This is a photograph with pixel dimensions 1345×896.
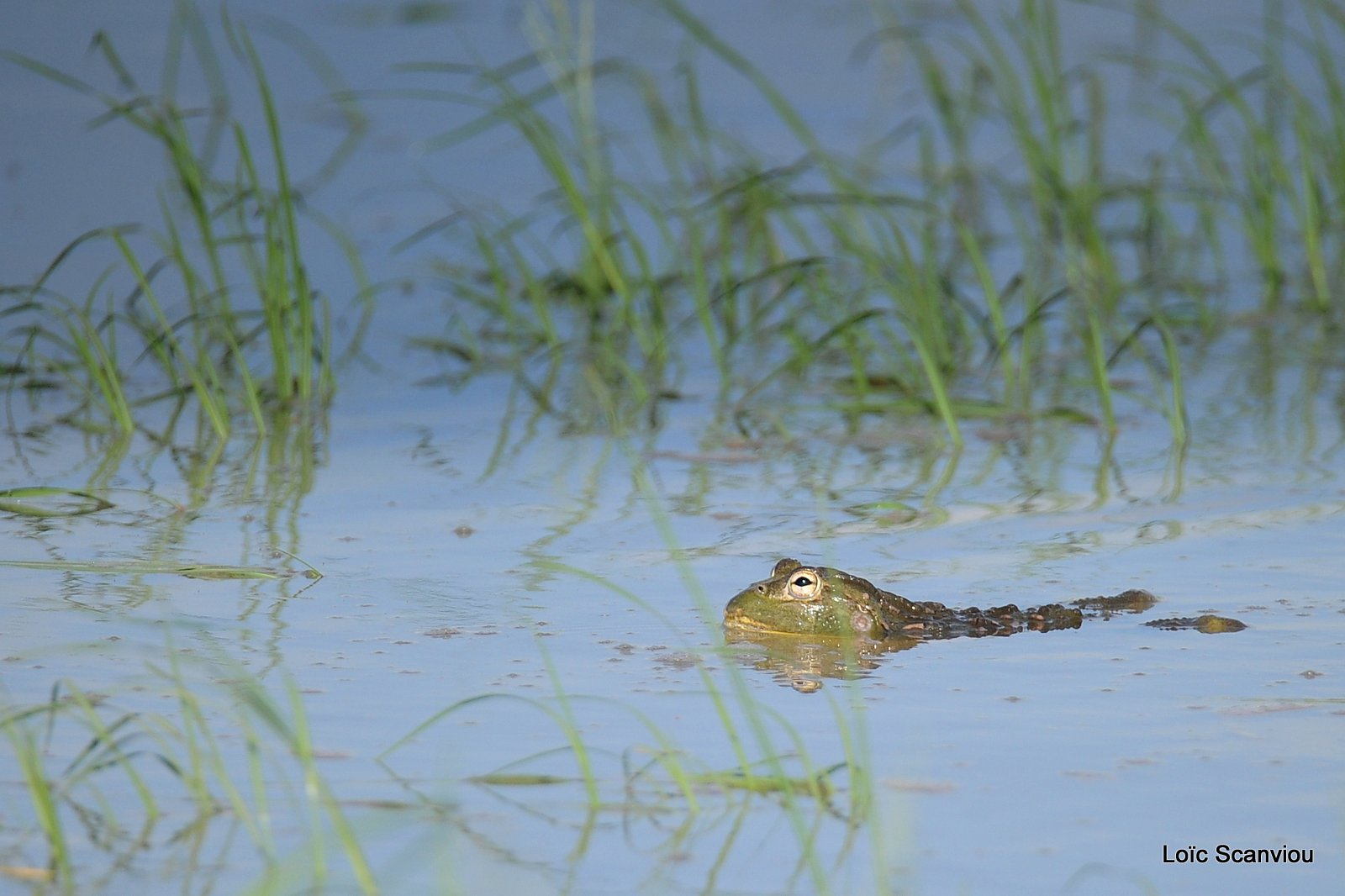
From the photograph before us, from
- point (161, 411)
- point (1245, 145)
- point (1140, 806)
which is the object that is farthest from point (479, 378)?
point (1140, 806)

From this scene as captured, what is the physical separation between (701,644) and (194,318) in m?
2.79

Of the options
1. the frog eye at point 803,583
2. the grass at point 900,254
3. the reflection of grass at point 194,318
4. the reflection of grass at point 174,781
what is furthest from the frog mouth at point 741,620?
the reflection of grass at point 194,318

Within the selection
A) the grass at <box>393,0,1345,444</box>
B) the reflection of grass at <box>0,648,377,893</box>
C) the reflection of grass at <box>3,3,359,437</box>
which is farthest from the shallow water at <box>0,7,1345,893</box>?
the grass at <box>393,0,1345,444</box>

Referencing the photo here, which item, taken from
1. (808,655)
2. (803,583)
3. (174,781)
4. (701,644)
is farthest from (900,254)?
(174,781)

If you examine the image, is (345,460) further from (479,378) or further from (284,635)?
(284,635)

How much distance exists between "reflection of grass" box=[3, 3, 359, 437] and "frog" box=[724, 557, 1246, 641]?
2378 millimetres

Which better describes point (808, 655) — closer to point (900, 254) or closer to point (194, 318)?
point (194, 318)

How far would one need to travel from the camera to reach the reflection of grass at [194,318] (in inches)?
250

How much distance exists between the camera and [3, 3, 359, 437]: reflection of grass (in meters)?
6.36

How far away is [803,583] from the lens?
4742 mm

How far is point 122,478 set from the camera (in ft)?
20.0

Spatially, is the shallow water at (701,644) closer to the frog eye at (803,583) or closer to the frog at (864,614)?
the frog at (864,614)

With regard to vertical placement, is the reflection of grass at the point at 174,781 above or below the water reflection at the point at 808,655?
above

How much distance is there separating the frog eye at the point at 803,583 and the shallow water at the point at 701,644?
259mm
